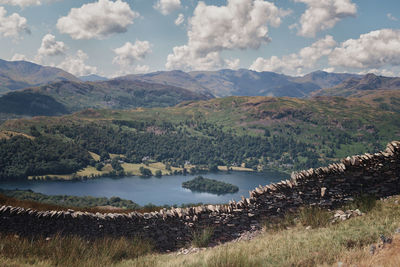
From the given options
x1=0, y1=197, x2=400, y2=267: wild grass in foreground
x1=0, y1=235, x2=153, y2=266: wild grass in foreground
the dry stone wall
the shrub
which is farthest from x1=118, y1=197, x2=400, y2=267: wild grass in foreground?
x1=0, y1=235, x2=153, y2=266: wild grass in foreground

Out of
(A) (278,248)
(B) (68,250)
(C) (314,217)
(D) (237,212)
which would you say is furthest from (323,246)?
(B) (68,250)

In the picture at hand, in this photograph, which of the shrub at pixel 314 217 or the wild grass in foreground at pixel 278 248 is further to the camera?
the shrub at pixel 314 217

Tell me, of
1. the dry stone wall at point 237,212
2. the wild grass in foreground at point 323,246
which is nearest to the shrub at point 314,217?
the wild grass in foreground at point 323,246

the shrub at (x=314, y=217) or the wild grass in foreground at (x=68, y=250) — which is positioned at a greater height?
the shrub at (x=314, y=217)

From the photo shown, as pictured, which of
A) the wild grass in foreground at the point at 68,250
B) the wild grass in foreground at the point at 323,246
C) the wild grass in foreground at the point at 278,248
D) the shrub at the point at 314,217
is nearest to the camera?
the wild grass in foreground at the point at 323,246

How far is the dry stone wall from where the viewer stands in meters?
10.4

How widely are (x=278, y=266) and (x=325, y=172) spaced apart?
5.42 meters

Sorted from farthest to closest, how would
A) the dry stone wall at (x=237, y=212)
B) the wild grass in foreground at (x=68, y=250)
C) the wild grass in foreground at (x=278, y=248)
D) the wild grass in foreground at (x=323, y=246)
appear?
the dry stone wall at (x=237, y=212), the wild grass in foreground at (x=68, y=250), the wild grass in foreground at (x=278, y=248), the wild grass in foreground at (x=323, y=246)

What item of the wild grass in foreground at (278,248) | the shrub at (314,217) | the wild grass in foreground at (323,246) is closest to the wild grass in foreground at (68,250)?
the wild grass in foreground at (278,248)

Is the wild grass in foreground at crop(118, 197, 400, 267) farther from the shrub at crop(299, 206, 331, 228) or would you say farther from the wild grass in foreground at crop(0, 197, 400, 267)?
the shrub at crop(299, 206, 331, 228)

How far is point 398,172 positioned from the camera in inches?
400

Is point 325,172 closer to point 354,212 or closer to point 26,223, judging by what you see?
point 354,212

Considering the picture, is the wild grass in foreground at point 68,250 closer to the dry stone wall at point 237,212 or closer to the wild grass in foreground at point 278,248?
the wild grass in foreground at point 278,248

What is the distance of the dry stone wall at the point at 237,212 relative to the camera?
34.1ft
